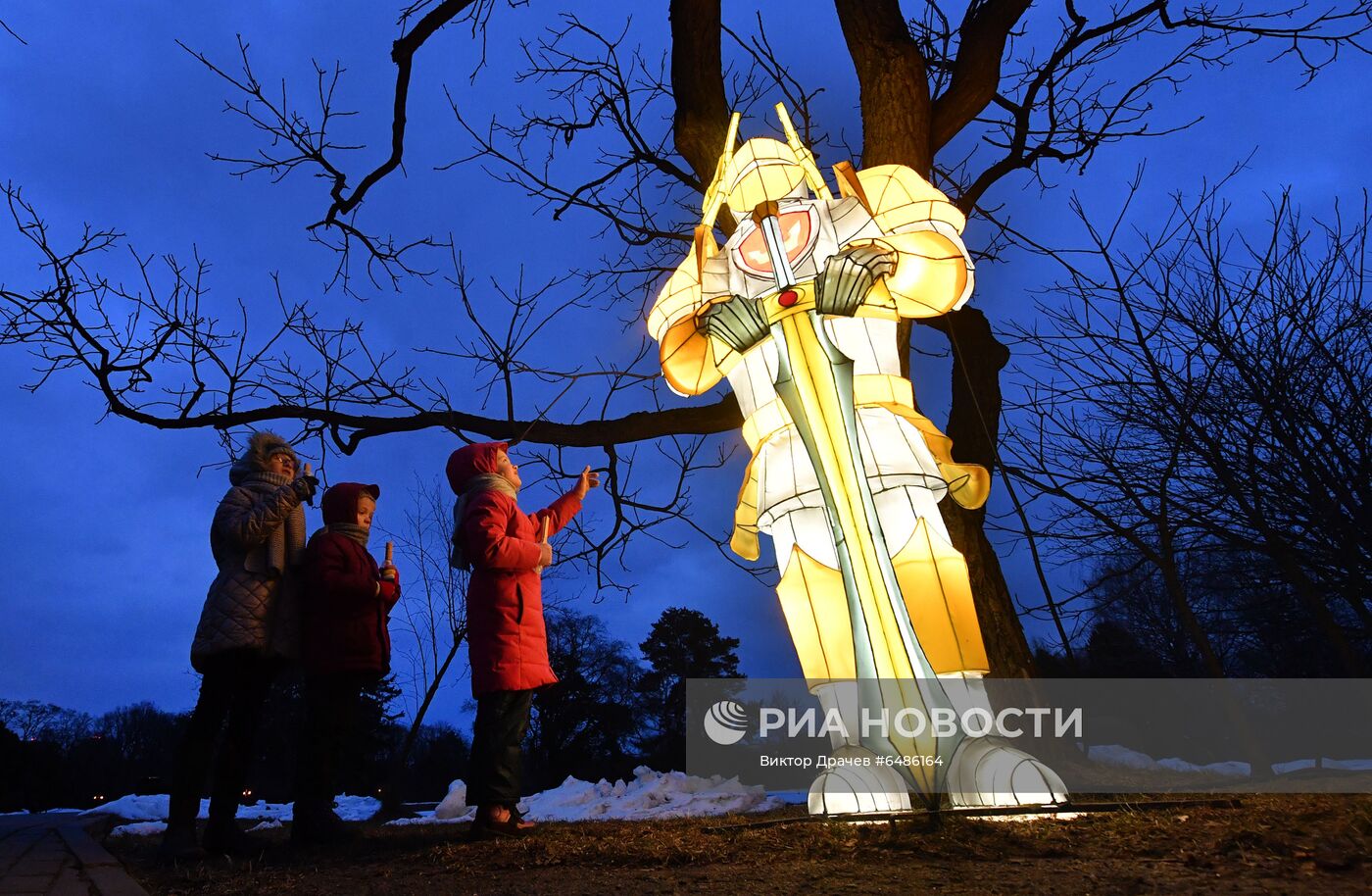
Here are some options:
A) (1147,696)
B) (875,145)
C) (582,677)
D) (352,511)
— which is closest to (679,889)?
(352,511)

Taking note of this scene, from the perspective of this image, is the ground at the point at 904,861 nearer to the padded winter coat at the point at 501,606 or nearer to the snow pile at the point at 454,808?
the padded winter coat at the point at 501,606

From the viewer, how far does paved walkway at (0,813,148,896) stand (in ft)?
7.39

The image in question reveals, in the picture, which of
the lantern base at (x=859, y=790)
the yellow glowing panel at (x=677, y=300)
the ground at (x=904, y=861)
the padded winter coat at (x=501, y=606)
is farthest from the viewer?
the yellow glowing panel at (x=677, y=300)

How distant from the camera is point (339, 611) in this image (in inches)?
136

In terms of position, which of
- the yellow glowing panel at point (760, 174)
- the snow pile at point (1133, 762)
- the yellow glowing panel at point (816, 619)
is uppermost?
the yellow glowing panel at point (760, 174)

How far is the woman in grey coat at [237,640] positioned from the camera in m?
3.08

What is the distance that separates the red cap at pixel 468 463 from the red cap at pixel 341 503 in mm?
499

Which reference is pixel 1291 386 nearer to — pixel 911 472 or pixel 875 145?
pixel 911 472

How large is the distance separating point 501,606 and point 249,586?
1.02 metres

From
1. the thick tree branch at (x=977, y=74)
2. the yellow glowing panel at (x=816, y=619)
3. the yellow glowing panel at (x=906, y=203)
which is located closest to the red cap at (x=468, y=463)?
the yellow glowing panel at (x=816, y=619)

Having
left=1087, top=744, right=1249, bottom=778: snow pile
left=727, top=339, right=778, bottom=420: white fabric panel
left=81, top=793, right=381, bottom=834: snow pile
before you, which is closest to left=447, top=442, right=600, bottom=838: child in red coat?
left=727, top=339, right=778, bottom=420: white fabric panel

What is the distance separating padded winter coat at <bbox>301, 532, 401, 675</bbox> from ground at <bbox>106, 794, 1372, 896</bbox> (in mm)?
746

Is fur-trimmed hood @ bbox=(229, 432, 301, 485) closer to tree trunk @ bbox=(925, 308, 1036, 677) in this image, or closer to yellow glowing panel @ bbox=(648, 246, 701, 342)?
yellow glowing panel @ bbox=(648, 246, 701, 342)

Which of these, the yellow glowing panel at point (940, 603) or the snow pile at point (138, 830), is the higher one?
the yellow glowing panel at point (940, 603)
